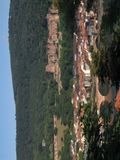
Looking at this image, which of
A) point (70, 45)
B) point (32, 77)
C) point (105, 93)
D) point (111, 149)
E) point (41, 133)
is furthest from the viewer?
point (32, 77)

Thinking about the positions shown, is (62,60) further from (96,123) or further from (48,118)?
(96,123)

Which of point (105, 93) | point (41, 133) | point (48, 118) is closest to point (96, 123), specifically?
point (105, 93)

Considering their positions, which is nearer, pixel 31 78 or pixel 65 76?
pixel 65 76

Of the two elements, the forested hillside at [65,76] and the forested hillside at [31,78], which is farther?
the forested hillside at [31,78]

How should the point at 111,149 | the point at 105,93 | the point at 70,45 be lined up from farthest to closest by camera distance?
the point at 70,45
the point at 105,93
the point at 111,149

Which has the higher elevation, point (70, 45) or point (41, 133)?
point (70, 45)

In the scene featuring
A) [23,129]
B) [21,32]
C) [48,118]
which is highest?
[21,32]

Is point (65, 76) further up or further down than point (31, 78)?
further up

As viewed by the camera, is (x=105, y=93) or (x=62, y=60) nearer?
(x=105, y=93)

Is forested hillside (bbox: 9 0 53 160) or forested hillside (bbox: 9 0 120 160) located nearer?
forested hillside (bbox: 9 0 120 160)

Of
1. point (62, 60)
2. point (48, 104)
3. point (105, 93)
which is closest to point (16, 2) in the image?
point (48, 104)
